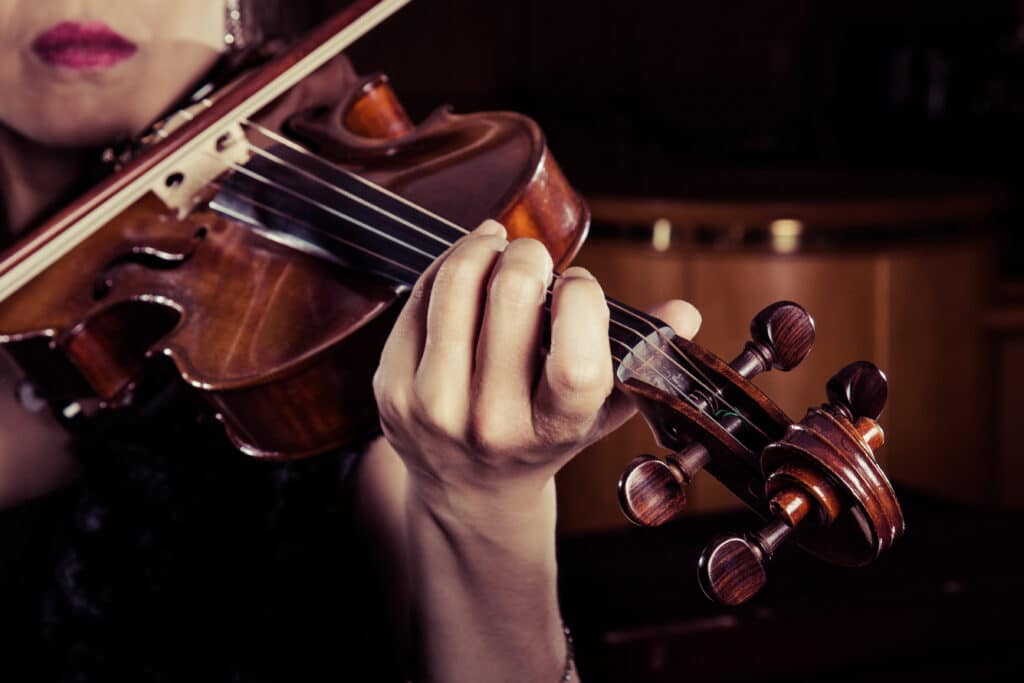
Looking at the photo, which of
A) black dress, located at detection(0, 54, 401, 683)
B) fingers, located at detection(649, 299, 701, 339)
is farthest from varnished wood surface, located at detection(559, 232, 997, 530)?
fingers, located at detection(649, 299, 701, 339)

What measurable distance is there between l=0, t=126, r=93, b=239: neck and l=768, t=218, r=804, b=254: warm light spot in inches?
47.3

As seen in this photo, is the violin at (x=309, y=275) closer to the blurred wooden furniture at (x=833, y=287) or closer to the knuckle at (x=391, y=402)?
the knuckle at (x=391, y=402)

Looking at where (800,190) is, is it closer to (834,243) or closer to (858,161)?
(834,243)

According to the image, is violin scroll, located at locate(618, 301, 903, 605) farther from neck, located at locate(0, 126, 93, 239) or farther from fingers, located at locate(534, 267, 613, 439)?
neck, located at locate(0, 126, 93, 239)

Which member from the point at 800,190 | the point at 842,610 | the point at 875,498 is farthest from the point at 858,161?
the point at 875,498

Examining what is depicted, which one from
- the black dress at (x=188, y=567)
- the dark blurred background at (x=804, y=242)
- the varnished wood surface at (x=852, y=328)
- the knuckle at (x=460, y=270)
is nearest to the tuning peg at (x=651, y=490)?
the knuckle at (x=460, y=270)

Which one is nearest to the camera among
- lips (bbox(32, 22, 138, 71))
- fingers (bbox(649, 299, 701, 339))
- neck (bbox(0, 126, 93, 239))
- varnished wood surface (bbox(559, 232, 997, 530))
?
fingers (bbox(649, 299, 701, 339))

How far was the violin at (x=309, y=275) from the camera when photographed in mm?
505

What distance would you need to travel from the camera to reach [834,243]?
184 centimetres

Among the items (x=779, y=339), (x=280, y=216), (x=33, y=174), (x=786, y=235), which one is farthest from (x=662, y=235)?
(x=779, y=339)

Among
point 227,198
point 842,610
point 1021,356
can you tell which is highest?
point 227,198

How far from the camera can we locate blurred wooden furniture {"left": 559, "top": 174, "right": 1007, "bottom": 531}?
1832 mm

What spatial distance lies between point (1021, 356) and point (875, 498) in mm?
1819

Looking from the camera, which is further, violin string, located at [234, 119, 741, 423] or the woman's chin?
the woman's chin
